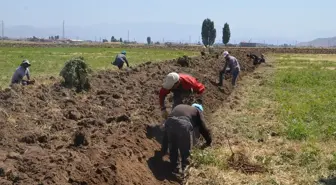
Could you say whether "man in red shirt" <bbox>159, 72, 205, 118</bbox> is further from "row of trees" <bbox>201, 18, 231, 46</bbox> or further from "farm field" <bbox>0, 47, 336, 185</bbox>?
"row of trees" <bbox>201, 18, 231, 46</bbox>

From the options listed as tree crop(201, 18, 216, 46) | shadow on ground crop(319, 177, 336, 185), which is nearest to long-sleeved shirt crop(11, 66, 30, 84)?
shadow on ground crop(319, 177, 336, 185)

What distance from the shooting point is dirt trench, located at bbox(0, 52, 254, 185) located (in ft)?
19.6

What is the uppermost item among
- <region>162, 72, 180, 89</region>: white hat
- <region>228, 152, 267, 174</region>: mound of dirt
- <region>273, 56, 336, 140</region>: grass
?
<region>162, 72, 180, 89</region>: white hat

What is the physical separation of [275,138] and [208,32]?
114m

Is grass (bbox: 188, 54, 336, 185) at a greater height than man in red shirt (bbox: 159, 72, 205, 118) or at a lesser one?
lesser

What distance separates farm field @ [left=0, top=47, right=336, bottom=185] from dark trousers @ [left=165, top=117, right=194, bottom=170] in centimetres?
38

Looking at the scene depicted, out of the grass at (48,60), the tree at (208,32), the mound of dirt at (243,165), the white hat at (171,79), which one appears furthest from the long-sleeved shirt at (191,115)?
the tree at (208,32)

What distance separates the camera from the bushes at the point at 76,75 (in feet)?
43.2

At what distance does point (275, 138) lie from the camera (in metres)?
10.7

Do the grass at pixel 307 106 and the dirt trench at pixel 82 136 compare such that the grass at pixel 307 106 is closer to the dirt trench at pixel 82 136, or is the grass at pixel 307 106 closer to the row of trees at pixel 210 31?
the dirt trench at pixel 82 136

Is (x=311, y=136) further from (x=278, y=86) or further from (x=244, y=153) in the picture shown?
(x=278, y=86)

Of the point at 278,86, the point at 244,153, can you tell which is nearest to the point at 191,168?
the point at 244,153

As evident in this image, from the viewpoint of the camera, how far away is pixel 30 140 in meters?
7.41

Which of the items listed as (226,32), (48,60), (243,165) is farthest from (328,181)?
(226,32)
